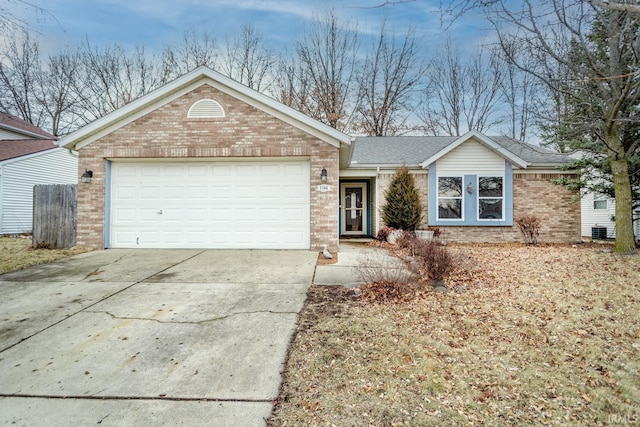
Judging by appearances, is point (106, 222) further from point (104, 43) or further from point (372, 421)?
point (104, 43)

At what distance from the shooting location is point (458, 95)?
2292 cm

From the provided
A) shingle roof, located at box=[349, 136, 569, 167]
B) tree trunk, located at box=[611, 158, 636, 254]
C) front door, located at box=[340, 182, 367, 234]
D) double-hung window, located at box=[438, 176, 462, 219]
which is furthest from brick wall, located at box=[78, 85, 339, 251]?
tree trunk, located at box=[611, 158, 636, 254]

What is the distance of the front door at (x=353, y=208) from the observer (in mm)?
14016

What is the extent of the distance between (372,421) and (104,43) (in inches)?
1134

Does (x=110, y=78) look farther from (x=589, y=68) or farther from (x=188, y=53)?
(x=589, y=68)

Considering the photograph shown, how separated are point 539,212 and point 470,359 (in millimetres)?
10846

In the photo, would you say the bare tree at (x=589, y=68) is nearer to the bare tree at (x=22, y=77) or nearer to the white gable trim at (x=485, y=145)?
the white gable trim at (x=485, y=145)

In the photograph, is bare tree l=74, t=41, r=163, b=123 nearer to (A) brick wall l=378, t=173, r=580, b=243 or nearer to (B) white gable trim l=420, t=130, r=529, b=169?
(B) white gable trim l=420, t=130, r=529, b=169

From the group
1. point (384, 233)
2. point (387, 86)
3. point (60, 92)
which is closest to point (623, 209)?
point (384, 233)

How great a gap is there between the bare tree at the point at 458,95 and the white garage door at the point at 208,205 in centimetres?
1777

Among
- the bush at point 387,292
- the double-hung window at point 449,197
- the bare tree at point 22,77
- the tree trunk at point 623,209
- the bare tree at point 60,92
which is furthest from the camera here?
the bare tree at point 60,92

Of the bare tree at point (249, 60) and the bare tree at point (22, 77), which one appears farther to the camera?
the bare tree at point (249, 60)

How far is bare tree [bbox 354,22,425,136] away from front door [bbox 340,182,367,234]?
33.0ft

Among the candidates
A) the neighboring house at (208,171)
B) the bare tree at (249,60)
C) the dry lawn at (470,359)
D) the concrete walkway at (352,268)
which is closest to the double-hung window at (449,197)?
the neighboring house at (208,171)
